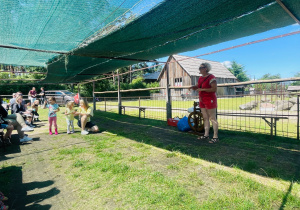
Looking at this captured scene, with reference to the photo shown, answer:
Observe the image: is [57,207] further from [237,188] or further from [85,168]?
[237,188]

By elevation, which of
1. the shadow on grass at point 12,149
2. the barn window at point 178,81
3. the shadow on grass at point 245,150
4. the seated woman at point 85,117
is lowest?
the shadow on grass at point 12,149

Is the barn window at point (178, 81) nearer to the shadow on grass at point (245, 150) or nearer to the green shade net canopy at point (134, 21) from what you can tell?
the shadow on grass at point (245, 150)

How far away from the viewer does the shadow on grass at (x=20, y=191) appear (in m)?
1.99

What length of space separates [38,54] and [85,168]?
482cm

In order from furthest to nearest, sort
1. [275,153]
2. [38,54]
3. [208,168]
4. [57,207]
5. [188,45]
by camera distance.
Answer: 1. [38,54]
2. [188,45]
3. [275,153]
4. [208,168]
5. [57,207]

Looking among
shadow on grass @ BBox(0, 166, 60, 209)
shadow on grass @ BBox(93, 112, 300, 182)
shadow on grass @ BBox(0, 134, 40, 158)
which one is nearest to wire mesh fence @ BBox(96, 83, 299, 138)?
shadow on grass @ BBox(93, 112, 300, 182)

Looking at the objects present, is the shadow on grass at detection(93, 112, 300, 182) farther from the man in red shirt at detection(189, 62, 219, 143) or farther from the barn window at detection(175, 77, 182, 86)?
the barn window at detection(175, 77, 182, 86)

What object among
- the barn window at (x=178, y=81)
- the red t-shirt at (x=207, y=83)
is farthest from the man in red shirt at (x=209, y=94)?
the barn window at (x=178, y=81)

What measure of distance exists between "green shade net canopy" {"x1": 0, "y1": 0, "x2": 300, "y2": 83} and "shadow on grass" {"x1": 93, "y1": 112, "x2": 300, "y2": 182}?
236cm

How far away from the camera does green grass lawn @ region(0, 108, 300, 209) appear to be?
193 centimetres

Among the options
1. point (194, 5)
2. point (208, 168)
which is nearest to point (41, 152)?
point (208, 168)

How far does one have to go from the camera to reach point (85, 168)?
2873 millimetres

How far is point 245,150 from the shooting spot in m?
3.41

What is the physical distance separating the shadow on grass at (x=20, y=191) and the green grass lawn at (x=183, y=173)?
2.7 inches
